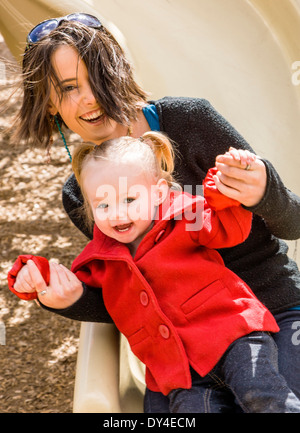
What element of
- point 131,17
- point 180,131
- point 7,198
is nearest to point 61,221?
point 7,198

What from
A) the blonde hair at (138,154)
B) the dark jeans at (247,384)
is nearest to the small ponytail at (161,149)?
the blonde hair at (138,154)

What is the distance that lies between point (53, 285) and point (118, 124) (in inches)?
19.8

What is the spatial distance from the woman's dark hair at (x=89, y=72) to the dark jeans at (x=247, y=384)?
Result: 714 mm

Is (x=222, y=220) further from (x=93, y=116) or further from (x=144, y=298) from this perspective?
(x=93, y=116)

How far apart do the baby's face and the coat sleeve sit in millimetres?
164

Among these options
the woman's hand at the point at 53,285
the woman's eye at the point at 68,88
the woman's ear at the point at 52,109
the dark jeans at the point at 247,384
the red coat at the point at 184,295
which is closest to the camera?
the dark jeans at the point at 247,384

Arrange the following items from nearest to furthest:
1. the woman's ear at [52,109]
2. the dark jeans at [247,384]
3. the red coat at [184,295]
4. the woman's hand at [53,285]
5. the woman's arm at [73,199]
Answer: the dark jeans at [247,384] < the red coat at [184,295] < the woman's hand at [53,285] < the woman's ear at [52,109] < the woman's arm at [73,199]

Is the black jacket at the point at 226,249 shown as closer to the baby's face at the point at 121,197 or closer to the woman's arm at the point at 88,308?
the woman's arm at the point at 88,308

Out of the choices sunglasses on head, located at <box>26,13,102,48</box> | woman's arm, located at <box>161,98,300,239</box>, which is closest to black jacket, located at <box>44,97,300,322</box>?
woman's arm, located at <box>161,98,300,239</box>

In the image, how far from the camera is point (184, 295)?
5.43 feet

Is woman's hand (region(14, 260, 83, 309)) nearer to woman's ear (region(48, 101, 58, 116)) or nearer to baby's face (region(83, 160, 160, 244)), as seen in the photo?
baby's face (region(83, 160, 160, 244))

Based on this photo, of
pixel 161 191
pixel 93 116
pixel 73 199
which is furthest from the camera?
pixel 73 199

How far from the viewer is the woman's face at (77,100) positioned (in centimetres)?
180

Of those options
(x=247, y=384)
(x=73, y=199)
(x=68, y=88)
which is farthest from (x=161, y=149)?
(x=247, y=384)
